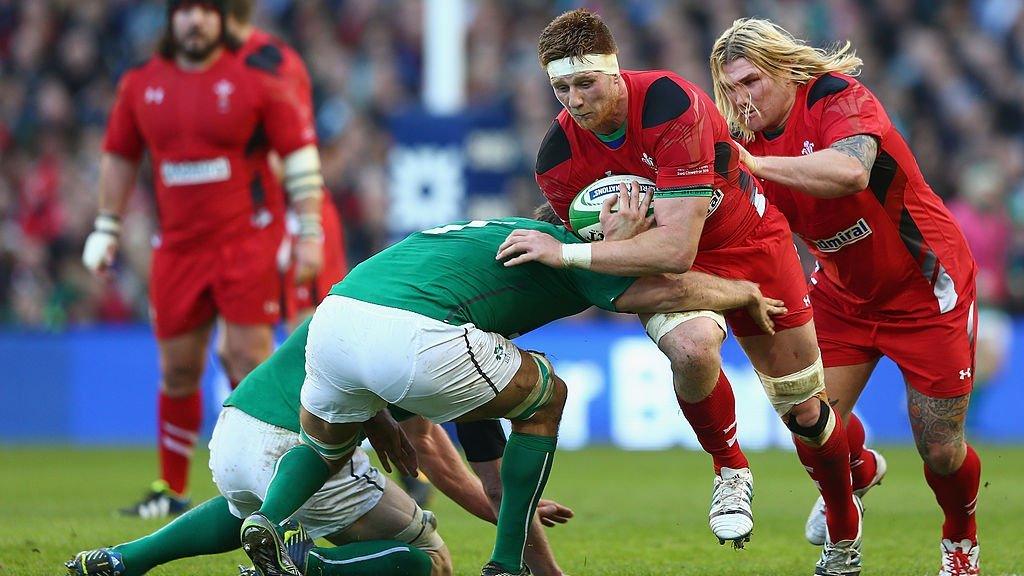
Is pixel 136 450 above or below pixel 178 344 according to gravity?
below

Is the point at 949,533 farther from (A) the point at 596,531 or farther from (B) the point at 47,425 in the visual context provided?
(B) the point at 47,425

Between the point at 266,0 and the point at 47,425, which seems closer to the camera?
the point at 47,425

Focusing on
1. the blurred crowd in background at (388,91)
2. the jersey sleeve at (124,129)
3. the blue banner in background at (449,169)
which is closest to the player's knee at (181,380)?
the jersey sleeve at (124,129)

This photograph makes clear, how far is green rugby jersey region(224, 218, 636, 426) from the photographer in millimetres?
5262

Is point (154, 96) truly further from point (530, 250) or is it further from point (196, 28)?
point (530, 250)

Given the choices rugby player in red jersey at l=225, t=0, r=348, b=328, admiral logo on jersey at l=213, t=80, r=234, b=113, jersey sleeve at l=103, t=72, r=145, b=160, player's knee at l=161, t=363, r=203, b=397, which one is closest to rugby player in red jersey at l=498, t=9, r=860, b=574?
rugby player in red jersey at l=225, t=0, r=348, b=328

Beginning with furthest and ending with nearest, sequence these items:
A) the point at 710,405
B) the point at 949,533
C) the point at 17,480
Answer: the point at 17,480 < the point at 949,533 < the point at 710,405

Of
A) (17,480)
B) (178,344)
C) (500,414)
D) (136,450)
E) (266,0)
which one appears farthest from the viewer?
(266,0)

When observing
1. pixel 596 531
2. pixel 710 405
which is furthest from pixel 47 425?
pixel 710 405

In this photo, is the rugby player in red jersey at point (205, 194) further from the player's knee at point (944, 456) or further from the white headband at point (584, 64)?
the player's knee at point (944, 456)

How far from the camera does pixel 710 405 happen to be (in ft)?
19.2

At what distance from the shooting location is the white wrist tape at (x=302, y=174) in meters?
A: 8.92

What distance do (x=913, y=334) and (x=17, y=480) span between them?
7.39 meters

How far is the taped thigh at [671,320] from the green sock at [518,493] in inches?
24.9
